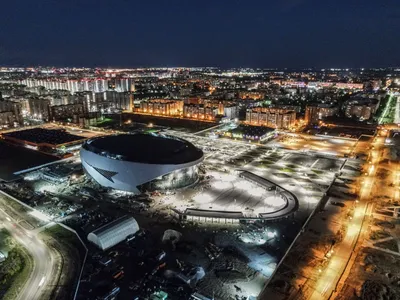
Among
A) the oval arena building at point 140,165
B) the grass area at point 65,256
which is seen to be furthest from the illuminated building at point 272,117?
the grass area at point 65,256

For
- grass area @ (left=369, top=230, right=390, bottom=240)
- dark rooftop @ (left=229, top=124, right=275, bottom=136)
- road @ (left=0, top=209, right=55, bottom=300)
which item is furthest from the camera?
dark rooftop @ (left=229, top=124, right=275, bottom=136)

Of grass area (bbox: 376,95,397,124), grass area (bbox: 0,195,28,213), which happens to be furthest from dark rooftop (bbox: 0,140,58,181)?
grass area (bbox: 376,95,397,124)

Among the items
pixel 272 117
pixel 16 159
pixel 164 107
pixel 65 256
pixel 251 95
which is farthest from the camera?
pixel 251 95

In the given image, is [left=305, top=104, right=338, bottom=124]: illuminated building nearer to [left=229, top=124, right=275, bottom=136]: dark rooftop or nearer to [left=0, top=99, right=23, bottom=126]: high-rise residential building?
[left=229, top=124, right=275, bottom=136]: dark rooftop

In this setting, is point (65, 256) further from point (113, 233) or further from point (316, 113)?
point (316, 113)

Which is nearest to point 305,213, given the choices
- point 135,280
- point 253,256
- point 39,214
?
point 253,256

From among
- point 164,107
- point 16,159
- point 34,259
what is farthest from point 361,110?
point 34,259

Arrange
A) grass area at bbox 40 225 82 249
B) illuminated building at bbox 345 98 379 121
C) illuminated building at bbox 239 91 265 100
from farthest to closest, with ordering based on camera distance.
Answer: illuminated building at bbox 239 91 265 100 → illuminated building at bbox 345 98 379 121 → grass area at bbox 40 225 82 249
